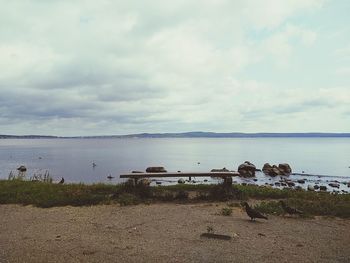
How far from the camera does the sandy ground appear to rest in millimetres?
7570

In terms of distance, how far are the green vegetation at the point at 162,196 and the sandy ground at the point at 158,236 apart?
31.0 inches

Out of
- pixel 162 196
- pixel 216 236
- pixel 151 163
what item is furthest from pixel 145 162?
pixel 216 236

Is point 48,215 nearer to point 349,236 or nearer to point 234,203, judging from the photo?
point 234,203

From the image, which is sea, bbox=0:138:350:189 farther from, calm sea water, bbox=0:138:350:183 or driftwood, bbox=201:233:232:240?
driftwood, bbox=201:233:232:240

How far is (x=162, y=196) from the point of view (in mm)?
14422

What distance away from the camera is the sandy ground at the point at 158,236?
7570 mm

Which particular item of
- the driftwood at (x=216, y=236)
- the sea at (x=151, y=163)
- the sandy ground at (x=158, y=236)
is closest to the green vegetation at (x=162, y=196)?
the sandy ground at (x=158, y=236)

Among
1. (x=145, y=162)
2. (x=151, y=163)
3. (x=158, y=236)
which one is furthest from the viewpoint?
(x=145, y=162)

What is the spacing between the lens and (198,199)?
1443cm

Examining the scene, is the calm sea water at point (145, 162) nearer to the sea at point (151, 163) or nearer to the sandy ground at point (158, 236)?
the sea at point (151, 163)

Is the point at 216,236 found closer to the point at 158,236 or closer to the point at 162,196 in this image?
the point at 158,236

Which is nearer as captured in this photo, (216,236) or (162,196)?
(216,236)

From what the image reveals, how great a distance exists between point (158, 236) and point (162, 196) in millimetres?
5282

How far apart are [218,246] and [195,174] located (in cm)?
756
